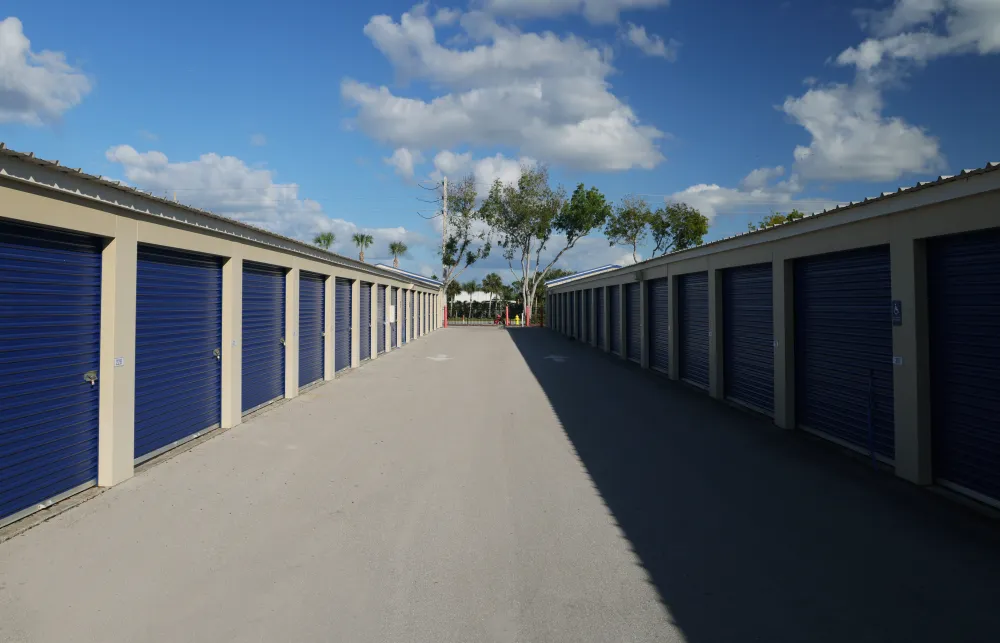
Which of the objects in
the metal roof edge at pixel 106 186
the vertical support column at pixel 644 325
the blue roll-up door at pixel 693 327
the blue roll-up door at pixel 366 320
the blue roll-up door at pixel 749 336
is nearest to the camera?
the metal roof edge at pixel 106 186

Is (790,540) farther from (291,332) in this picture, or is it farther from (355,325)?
(355,325)

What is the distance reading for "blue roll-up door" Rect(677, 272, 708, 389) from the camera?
13.1 meters

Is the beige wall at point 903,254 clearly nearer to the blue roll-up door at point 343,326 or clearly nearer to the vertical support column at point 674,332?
the vertical support column at point 674,332

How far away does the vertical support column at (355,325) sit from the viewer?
17656 millimetres

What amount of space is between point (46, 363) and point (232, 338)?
3.74 m

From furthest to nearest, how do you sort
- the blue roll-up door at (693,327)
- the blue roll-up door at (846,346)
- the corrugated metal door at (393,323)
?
the corrugated metal door at (393,323) < the blue roll-up door at (693,327) < the blue roll-up door at (846,346)

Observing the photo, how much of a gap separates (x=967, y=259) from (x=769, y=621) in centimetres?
432

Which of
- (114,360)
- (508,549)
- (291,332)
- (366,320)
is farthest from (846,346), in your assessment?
(366,320)

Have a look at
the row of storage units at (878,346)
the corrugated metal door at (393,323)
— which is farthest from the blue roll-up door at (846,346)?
the corrugated metal door at (393,323)

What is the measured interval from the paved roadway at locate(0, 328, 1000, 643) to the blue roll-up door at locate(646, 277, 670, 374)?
24.2ft

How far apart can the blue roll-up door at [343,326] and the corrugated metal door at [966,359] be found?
12.6 meters

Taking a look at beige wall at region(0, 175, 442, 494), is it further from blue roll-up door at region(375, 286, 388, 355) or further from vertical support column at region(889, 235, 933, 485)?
blue roll-up door at region(375, 286, 388, 355)

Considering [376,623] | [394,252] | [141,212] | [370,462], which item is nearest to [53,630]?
[376,623]

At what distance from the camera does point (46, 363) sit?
18.3 ft
